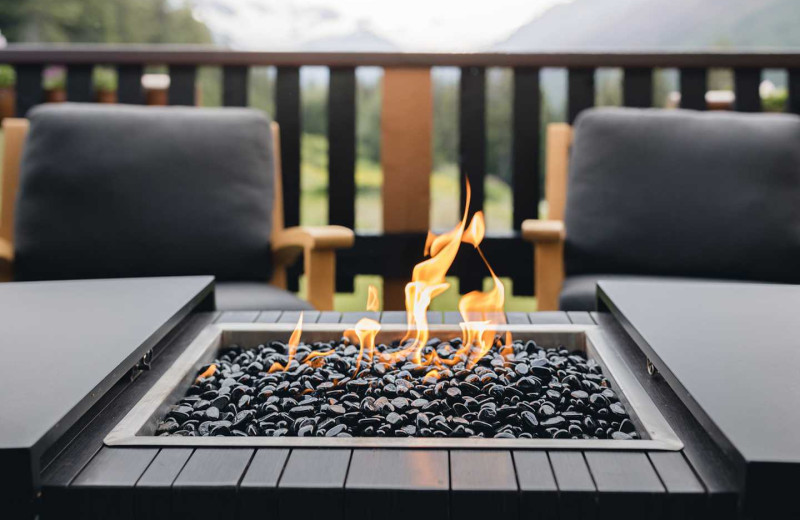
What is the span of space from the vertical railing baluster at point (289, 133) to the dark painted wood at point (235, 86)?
15cm

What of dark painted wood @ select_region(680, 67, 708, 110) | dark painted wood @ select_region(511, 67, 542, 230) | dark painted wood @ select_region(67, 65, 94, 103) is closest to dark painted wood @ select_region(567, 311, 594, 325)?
dark painted wood @ select_region(511, 67, 542, 230)

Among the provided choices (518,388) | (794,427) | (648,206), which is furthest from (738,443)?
(648,206)

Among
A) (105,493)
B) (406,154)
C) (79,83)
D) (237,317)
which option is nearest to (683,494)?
(105,493)

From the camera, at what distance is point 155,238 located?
226 cm

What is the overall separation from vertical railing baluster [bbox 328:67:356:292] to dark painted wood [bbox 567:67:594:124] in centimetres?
93

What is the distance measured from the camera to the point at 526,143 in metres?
3.08

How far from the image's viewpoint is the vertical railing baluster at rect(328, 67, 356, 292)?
3023 mm

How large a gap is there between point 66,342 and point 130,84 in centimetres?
220

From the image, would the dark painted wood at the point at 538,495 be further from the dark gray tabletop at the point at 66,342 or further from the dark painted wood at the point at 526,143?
the dark painted wood at the point at 526,143

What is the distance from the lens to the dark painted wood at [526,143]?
9.91 feet

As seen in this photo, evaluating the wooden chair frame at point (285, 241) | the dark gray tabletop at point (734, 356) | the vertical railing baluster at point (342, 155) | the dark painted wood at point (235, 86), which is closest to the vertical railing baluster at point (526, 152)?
the vertical railing baluster at point (342, 155)

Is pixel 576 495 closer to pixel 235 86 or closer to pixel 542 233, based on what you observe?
pixel 542 233

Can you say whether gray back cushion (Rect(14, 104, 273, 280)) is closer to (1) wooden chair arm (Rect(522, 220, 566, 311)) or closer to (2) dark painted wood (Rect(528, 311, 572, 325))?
(1) wooden chair arm (Rect(522, 220, 566, 311))

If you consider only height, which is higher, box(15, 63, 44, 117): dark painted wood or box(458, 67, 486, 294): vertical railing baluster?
box(15, 63, 44, 117): dark painted wood
